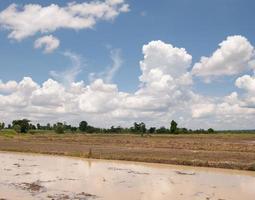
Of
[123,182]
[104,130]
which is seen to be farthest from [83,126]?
[123,182]

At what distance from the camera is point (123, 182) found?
2228 cm

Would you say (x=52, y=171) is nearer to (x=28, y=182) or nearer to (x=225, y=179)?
(x=28, y=182)

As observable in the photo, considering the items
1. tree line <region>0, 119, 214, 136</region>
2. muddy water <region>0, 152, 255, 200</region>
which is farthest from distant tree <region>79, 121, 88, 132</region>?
muddy water <region>0, 152, 255, 200</region>

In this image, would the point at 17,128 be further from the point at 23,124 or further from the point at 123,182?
the point at 123,182

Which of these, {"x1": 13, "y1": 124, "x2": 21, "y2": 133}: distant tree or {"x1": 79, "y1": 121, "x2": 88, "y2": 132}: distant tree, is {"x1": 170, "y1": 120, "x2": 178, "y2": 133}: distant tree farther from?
{"x1": 13, "y1": 124, "x2": 21, "y2": 133}: distant tree

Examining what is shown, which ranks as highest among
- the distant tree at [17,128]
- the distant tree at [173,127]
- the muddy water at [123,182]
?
the distant tree at [173,127]

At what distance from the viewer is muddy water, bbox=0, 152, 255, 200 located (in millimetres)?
18172

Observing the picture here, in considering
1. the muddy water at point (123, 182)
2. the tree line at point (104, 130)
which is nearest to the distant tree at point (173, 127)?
the tree line at point (104, 130)

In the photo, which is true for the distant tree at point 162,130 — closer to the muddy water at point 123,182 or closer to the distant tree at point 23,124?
the distant tree at point 23,124

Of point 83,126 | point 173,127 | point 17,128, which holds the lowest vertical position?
point 17,128

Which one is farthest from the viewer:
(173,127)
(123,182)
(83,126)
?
(83,126)

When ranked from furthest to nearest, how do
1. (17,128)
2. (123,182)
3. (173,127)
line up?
(173,127) < (17,128) < (123,182)

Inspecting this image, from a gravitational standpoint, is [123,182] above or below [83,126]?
below

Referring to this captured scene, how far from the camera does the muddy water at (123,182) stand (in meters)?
18.2
